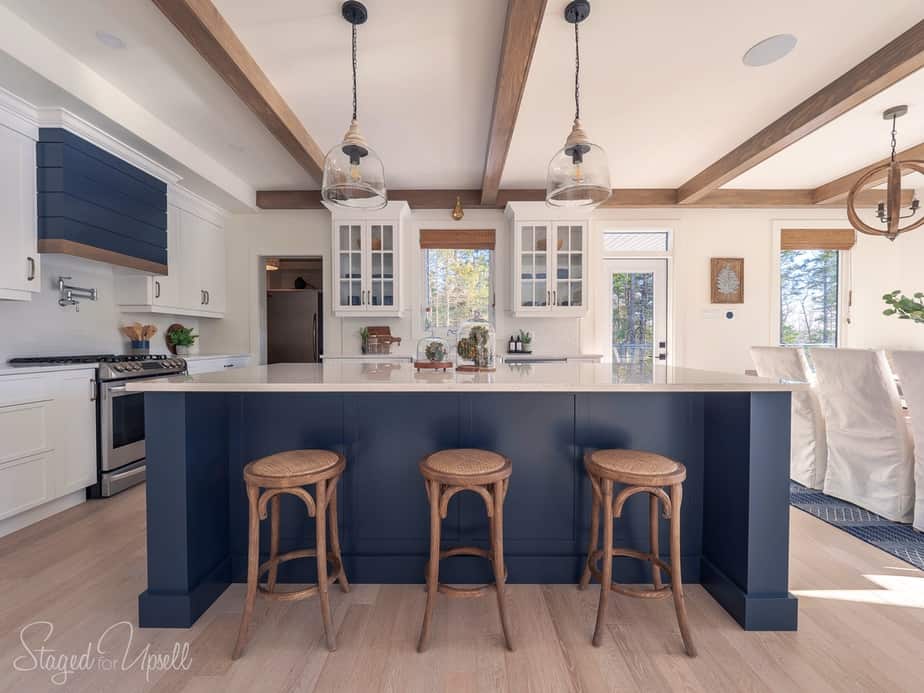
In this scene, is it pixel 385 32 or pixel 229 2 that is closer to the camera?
pixel 229 2

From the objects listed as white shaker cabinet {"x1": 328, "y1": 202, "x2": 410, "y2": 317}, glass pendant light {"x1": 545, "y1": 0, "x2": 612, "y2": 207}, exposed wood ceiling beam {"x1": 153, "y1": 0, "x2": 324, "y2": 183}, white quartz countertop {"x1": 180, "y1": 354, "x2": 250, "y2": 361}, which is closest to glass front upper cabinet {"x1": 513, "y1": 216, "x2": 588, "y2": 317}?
white shaker cabinet {"x1": 328, "y1": 202, "x2": 410, "y2": 317}

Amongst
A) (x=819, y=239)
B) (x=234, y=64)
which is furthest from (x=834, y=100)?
(x=234, y=64)

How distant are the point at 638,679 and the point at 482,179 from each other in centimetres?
413

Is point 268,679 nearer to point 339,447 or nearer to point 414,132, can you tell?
point 339,447

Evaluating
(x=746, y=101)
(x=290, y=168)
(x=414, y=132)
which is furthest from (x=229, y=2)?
(x=746, y=101)

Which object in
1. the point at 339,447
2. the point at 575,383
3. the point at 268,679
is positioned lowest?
the point at 268,679

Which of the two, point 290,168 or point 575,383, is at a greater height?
point 290,168

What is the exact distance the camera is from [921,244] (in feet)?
15.7

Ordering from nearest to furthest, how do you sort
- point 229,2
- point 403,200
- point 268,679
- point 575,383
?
point 268,679 → point 575,383 → point 229,2 → point 403,200

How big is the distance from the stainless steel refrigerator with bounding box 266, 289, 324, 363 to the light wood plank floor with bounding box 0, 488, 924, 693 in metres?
3.46

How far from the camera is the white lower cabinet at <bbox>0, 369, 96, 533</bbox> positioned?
2.42 metres

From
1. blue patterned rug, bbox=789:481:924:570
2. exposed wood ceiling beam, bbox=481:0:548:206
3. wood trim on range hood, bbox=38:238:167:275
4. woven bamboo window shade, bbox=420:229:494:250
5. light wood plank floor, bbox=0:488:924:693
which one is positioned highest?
exposed wood ceiling beam, bbox=481:0:548:206

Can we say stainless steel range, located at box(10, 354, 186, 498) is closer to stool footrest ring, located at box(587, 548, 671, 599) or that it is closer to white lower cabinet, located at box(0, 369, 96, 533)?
white lower cabinet, located at box(0, 369, 96, 533)

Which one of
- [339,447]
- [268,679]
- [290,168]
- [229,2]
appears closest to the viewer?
[268,679]
